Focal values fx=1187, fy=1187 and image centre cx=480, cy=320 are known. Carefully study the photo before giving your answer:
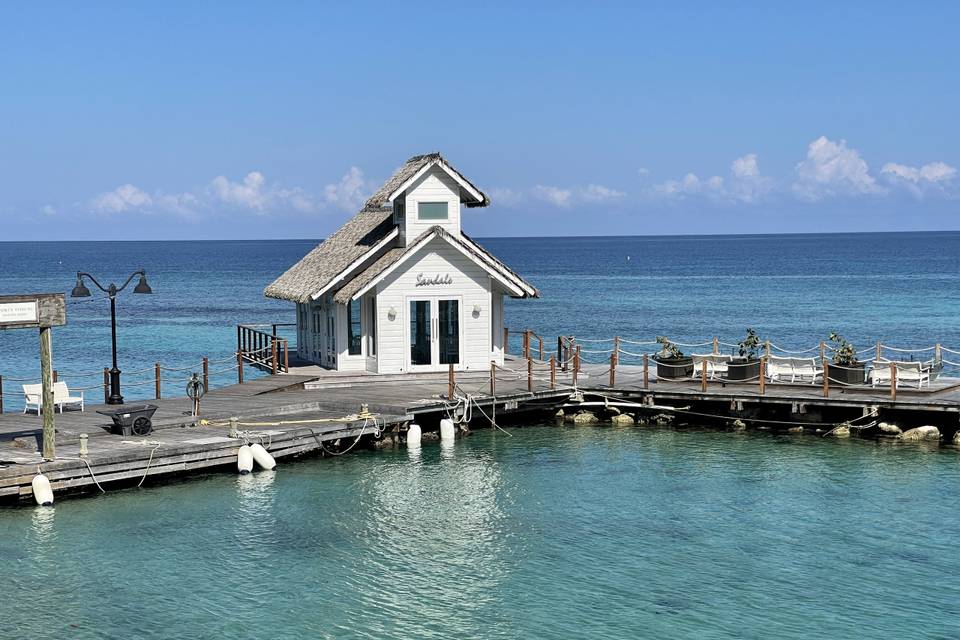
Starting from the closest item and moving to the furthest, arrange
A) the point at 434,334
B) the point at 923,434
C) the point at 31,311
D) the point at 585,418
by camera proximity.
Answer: the point at 31,311, the point at 923,434, the point at 585,418, the point at 434,334

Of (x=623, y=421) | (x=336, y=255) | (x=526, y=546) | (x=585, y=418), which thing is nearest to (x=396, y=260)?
(x=336, y=255)

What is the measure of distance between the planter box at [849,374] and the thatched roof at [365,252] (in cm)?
952

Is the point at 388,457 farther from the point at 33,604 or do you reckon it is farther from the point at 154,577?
the point at 33,604

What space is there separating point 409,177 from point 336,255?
181 inches

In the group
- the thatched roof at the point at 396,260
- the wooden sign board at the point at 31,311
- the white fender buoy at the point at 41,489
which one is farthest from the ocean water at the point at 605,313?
the white fender buoy at the point at 41,489

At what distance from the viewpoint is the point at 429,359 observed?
37.7 meters

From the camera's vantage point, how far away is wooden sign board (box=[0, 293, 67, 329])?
25375 mm

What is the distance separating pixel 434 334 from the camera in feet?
123

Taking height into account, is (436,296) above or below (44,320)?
above

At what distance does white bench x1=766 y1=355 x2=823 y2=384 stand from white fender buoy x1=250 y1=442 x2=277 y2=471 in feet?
51.1

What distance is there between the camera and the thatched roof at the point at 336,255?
3819 centimetres

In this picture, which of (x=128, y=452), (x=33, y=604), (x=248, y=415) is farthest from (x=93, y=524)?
(x=248, y=415)

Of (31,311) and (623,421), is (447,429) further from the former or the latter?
(31,311)

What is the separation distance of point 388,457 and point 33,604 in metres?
12.5
